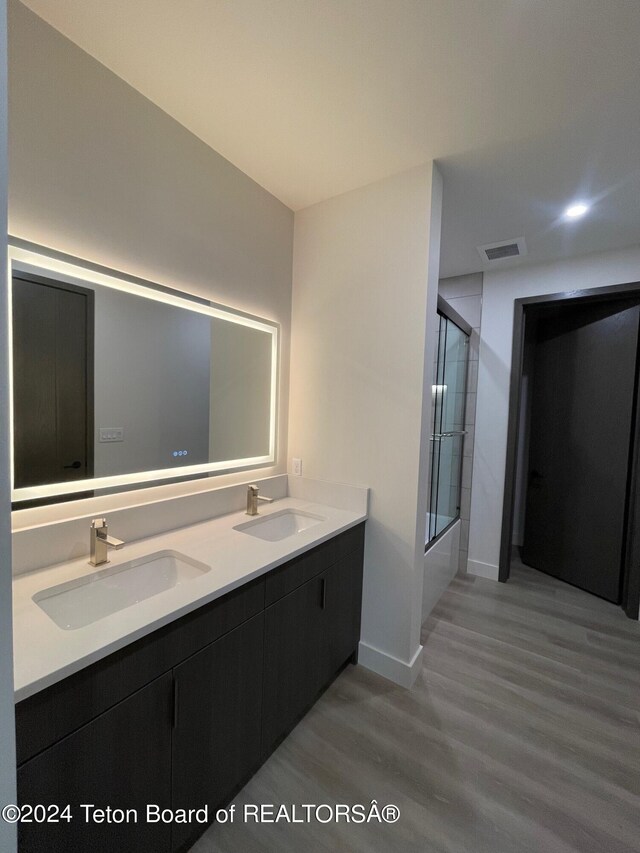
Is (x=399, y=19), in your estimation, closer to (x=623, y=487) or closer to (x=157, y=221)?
(x=157, y=221)

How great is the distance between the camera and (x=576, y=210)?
6.72 feet

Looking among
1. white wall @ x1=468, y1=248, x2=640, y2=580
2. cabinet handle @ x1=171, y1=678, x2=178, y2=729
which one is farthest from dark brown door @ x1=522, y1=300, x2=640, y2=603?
cabinet handle @ x1=171, y1=678, x2=178, y2=729

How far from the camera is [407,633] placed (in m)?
1.80

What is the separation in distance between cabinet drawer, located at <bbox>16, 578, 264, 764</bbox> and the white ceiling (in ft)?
6.05

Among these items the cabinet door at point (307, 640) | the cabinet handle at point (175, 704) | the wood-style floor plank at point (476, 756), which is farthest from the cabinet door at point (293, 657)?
the cabinet handle at point (175, 704)

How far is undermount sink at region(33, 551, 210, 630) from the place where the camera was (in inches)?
42.1

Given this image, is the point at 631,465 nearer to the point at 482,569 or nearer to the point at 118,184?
the point at 482,569

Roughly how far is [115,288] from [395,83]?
1.30m

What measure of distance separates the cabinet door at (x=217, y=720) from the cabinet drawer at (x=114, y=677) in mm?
57

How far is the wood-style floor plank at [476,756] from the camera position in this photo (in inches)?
46.9

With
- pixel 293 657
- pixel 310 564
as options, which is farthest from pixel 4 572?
pixel 293 657

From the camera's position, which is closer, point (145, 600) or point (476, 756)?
point (145, 600)

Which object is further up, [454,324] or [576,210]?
[576,210]

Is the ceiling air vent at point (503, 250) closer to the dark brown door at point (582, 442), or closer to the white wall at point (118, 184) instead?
the dark brown door at point (582, 442)
